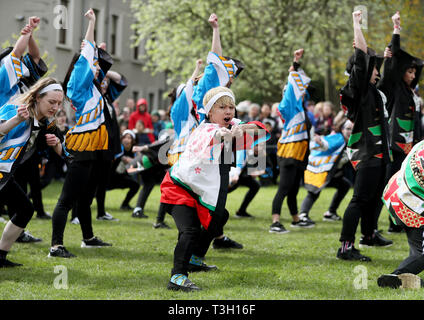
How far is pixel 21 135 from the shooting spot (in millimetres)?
6109

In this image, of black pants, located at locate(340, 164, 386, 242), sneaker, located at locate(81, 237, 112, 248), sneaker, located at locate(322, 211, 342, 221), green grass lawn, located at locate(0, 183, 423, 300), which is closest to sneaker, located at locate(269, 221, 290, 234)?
green grass lawn, located at locate(0, 183, 423, 300)

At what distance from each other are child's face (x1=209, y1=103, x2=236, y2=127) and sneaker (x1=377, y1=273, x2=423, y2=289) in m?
1.95

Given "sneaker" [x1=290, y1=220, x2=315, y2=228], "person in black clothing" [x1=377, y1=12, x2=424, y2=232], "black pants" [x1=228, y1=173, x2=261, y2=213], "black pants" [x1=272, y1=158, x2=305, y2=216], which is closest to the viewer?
"person in black clothing" [x1=377, y1=12, x2=424, y2=232]

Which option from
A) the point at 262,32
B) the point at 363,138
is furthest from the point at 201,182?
the point at 262,32

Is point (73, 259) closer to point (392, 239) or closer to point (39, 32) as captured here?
point (392, 239)

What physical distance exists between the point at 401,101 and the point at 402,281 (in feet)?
11.6

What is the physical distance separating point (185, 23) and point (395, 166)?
18.3 m

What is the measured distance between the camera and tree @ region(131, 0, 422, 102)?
24.5 metres

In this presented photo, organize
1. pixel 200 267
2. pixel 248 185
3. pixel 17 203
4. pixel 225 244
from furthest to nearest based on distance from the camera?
pixel 248 185
pixel 225 244
pixel 200 267
pixel 17 203

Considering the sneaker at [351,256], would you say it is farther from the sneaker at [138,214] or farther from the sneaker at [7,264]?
the sneaker at [138,214]

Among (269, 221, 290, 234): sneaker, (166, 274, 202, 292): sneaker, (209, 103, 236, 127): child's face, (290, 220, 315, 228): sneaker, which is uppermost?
(209, 103, 236, 127): child's face

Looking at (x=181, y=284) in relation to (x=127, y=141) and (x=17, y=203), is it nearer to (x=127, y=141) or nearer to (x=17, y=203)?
(x=17, y=203)

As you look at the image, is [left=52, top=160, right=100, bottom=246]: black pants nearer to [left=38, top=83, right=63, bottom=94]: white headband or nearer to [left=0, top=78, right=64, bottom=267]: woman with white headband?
[left=0, top=78, right=64, bottom=267]: woman with white headband
